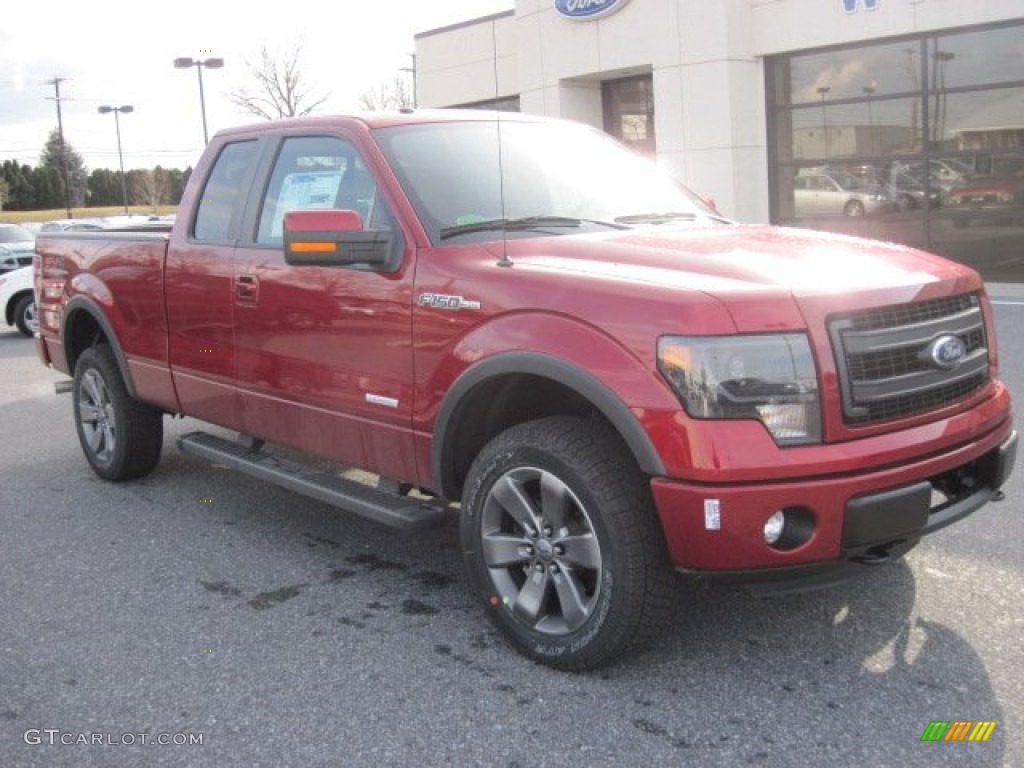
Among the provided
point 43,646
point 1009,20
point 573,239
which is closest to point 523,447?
point 573,239

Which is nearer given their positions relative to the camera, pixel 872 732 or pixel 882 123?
pixel 872 732

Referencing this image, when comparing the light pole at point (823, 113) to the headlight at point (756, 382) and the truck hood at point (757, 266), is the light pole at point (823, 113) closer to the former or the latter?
the truck hood at point (757, 266)

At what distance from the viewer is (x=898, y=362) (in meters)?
3.37

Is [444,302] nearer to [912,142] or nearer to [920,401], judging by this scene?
[920,401]

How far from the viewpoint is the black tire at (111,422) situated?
618cm

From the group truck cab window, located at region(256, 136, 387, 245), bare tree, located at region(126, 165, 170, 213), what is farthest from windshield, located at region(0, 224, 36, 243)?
bare tree, located at region(126, 165, 170, 213)

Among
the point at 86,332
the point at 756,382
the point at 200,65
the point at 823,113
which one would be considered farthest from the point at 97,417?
the point at 200,65

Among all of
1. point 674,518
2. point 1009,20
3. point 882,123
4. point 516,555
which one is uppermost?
point 1009,20

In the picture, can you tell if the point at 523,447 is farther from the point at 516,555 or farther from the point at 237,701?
the point at 237,701

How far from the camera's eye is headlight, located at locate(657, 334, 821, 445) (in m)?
3.16

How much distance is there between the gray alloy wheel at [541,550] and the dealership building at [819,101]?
527 inches

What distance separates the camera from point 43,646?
4.00 metres

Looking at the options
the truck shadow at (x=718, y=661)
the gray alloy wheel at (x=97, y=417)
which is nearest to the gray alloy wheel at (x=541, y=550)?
the truck shadow at (x=718, y=661)

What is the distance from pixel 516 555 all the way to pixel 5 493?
156 inches
